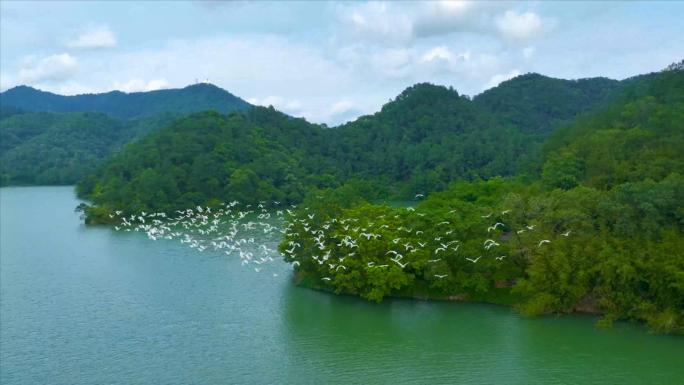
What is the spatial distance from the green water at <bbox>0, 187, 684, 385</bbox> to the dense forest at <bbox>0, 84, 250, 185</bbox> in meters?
58.4

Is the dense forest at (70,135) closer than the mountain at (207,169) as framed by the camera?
No

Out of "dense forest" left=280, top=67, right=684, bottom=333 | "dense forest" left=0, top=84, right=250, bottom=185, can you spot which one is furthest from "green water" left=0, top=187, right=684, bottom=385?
"dense forest" left=0, top=84, right=250, bottom=185

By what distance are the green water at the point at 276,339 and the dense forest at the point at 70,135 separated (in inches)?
2298

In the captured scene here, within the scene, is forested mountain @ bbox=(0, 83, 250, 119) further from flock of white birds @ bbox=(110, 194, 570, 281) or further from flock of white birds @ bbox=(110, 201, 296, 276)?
flock of white birds @ bbox=(110, 194, 570, 281)

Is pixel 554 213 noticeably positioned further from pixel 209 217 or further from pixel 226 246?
pixel 209 217

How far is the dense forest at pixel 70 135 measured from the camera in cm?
8238

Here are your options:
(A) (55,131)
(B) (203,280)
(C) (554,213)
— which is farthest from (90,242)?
(A) (55,131)

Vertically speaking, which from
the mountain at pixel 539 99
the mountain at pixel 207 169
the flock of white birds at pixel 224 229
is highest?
the mountain at pixel 539 99

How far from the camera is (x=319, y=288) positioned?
24594mm

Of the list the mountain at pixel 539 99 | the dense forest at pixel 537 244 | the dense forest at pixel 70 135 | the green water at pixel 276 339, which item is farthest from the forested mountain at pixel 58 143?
the dense forest at pixel 537 244

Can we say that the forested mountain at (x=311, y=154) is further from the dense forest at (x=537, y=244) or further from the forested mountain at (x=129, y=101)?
the forested mountain at (x=129, y=101)

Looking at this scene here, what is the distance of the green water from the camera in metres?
17.3

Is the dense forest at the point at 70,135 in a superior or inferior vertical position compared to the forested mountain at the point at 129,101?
inferior

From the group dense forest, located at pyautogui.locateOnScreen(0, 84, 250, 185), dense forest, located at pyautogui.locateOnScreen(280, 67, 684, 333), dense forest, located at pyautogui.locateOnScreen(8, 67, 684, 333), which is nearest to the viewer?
dense forest, located at pyautogui.locateOnScreen(280, 67, 684, 333)
